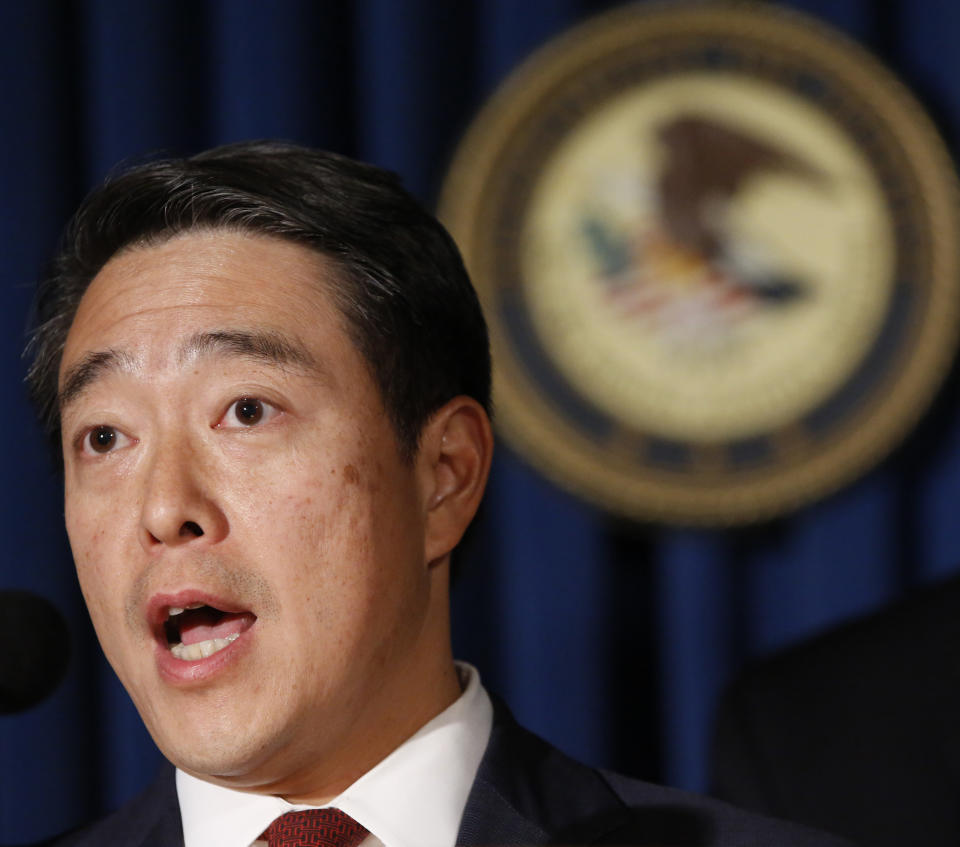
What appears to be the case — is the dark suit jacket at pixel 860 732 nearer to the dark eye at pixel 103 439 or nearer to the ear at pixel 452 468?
the ear at pixel 452 468

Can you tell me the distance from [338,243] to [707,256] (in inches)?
36.2

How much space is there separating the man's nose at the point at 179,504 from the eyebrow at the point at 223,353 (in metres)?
0.07

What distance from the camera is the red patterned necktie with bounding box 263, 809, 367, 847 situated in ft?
3.32

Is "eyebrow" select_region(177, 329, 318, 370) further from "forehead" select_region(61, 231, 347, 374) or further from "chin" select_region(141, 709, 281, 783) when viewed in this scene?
"chin" select_region(141, 709, 281, 783)

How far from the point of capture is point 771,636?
1932mm

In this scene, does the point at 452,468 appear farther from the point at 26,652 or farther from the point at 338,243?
the point at 26,652

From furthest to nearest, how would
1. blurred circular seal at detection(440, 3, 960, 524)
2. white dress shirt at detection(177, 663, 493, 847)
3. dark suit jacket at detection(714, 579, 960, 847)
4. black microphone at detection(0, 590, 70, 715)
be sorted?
blurred circular seal at detection(440, 3, 960, 524) → dark suit jacket at detection(714, 579, 960, 847) → white dress shirt at detection(177, 663, 493, 847) → black microphone at detection(0, 590, 70, 715)

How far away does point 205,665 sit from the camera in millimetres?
961

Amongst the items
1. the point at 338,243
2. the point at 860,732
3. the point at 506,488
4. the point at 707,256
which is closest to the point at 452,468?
the point at 338,243

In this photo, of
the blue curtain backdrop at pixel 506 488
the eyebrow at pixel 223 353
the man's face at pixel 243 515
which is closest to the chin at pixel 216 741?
the man's face at pixel 243 515

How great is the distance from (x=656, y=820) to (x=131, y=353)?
1.64ft

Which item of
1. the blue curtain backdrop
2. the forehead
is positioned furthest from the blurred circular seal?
the forehead

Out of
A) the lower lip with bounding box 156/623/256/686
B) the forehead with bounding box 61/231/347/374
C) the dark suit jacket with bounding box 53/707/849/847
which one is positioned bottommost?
the dark suit jacket with bounding box 53/707/849/847

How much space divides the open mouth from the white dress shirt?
13 cm
